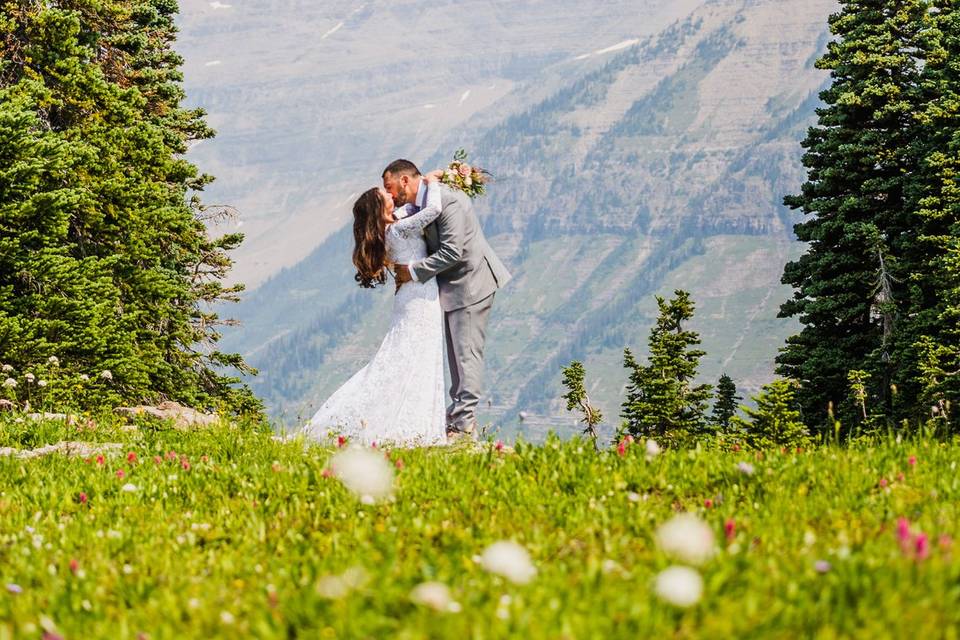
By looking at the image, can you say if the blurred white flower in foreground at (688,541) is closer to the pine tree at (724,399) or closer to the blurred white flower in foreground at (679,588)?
the blurred white flower in foreground at (679,588)

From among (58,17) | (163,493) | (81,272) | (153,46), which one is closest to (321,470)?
(163,493)

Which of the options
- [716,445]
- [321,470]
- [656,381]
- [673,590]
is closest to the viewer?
[673,590]

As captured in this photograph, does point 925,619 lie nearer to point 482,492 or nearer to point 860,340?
point 482,492

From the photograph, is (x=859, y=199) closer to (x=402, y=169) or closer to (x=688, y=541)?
(x=402, y=169)

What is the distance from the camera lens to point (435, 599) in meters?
3.12

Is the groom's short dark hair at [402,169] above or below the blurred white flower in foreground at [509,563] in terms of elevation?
above

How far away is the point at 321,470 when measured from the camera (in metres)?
6.56

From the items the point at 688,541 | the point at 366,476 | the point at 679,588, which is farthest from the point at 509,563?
the point at 366,476

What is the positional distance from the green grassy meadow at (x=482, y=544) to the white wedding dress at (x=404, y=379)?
14.5 feet

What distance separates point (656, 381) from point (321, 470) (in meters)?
42.1

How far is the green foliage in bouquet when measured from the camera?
79.7 feet

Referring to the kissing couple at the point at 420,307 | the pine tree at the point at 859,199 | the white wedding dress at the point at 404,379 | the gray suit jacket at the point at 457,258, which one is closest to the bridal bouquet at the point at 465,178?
the kissing couple at the point at 420,307

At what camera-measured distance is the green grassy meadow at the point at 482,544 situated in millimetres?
3383

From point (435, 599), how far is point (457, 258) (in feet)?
30.5
